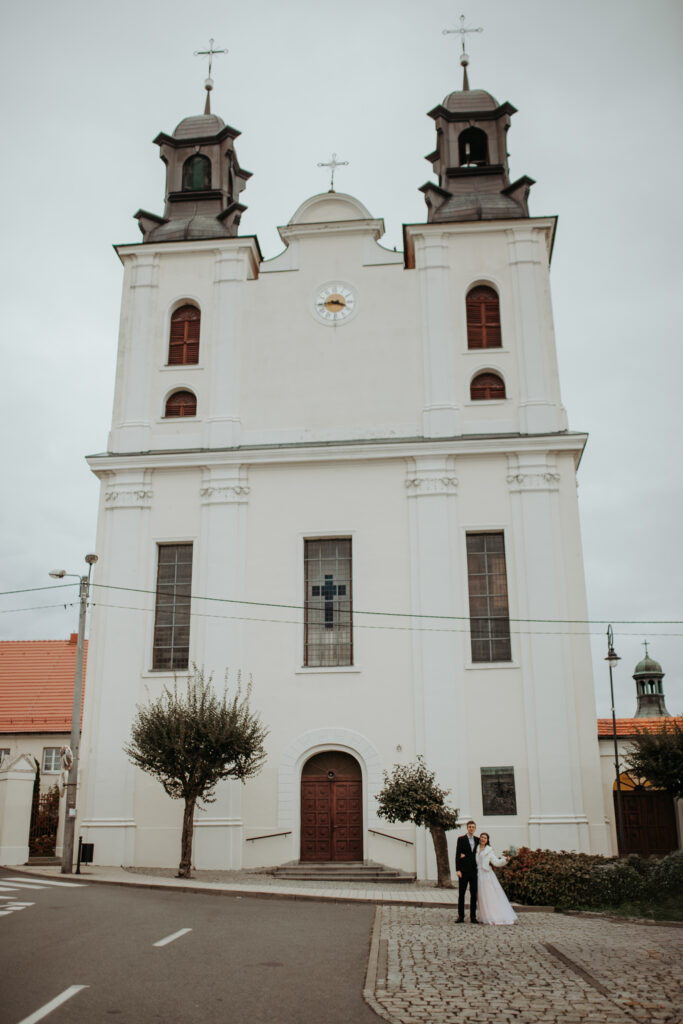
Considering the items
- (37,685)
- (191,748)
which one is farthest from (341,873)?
(37,685)

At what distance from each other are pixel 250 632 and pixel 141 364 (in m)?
7.92

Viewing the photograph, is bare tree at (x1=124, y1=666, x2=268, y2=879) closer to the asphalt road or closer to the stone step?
the stone step

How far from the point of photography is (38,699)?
110ft

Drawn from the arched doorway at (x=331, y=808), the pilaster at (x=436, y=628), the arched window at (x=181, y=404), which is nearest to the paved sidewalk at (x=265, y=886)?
the arched doorway at (x=331, y=808)

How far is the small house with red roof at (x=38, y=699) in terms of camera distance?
3209cm

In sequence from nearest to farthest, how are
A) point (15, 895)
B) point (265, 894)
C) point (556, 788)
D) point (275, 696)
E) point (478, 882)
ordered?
point (478, 882) → point (15, 895) → point (265, 894) → point (556, 788) → point (275, 696)

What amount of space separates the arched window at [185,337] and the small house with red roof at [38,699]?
41.0ft

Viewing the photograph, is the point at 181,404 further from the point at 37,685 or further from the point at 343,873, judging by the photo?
the point at 37,685

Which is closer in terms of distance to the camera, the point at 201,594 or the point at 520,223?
the point at 201,594

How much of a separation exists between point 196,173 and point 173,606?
13371 mm

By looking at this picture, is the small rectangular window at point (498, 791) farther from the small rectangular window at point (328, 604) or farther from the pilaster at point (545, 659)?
the small rectangular window at point (328, 604)

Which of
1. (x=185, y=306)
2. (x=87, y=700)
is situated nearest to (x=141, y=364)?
(x=185, y=306)

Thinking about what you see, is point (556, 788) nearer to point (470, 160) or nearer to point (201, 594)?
point (201, 594)

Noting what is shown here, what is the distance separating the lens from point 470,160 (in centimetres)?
2841
